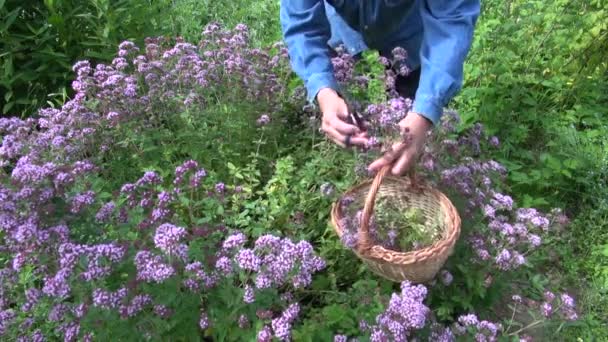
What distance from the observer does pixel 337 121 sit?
7.30ft

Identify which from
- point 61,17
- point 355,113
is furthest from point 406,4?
point 61,17

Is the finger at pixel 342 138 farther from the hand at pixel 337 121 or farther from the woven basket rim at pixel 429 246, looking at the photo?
the woven basket rim at pixel 429 246

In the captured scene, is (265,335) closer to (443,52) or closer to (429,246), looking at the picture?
(429,246)

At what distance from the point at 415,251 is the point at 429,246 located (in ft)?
0.40

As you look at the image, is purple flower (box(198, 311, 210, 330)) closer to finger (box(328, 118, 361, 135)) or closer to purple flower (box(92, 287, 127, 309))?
purple flower (box(92, 287, 127, 309))

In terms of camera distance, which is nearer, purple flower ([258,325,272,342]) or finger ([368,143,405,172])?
purple flower ([258,325,272,342])

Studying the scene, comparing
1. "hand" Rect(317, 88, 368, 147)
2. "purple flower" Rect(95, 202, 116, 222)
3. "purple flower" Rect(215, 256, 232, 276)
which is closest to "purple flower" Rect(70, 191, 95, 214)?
"purple flower" Rect(95, 202, 116, 222)

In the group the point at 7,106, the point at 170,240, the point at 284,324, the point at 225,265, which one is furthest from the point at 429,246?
the point at 7,106

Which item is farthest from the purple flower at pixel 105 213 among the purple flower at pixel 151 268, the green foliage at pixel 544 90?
the green foliage at pixel 544 90

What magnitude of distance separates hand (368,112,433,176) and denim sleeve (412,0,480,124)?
3cm

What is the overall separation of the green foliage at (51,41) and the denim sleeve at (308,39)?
4.96 ft

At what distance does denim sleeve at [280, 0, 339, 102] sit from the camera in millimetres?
2510

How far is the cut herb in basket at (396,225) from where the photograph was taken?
241 centimetres

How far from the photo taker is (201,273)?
185 centimetres
